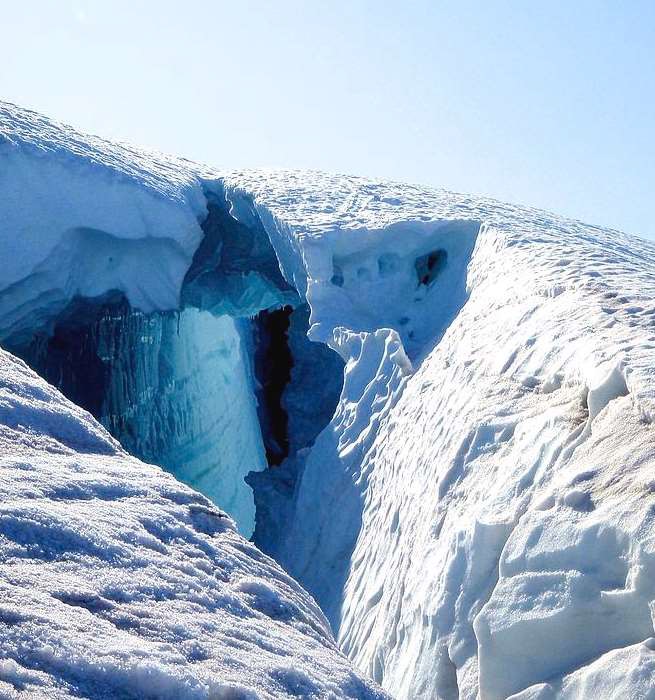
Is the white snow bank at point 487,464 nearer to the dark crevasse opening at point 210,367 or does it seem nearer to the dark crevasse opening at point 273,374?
the dark crevasse opening at point 210,367


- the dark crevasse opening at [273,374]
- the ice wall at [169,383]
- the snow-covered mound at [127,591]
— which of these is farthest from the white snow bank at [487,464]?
the dark crevasse opening at [273,374]

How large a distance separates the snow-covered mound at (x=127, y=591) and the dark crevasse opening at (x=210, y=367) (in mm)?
3449

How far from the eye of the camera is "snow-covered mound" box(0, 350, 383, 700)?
1564 mm

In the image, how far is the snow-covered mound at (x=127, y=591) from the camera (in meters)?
1.56

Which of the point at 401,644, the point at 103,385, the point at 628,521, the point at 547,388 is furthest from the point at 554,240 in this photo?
the point at 103,385

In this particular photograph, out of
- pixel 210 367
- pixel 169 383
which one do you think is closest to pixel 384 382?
pixel 169 383

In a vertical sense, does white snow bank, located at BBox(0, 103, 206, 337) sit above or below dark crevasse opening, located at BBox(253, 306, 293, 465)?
above

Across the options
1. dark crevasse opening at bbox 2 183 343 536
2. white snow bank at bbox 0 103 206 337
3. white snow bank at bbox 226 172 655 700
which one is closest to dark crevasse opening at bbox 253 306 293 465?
dark crevasse opening at bbox 2 183 343 536

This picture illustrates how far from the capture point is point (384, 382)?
17.5 ft

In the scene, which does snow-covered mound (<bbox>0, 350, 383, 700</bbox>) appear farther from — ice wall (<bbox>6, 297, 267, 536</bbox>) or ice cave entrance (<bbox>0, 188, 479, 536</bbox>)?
ice wall (<bbox>6, 297, 267, 536</bbox>)

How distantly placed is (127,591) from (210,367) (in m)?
7.41

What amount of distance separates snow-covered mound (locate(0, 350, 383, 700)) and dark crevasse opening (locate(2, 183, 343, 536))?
3.45m

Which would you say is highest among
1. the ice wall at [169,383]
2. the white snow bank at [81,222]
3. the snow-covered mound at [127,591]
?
the white snow bank at [81,222]

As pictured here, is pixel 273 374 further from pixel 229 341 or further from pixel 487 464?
pixel 487 464
